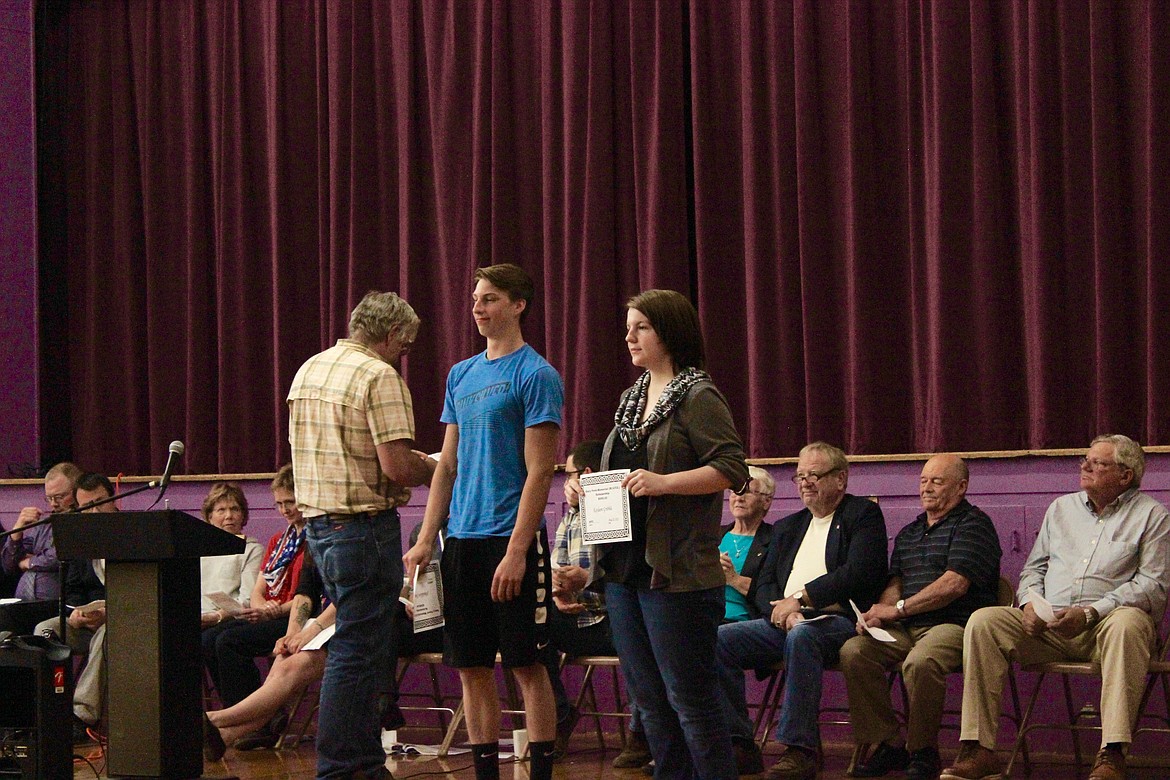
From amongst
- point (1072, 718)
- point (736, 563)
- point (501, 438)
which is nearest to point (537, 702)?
point (501, 438)

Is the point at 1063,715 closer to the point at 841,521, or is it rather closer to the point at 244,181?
the point at 841,521

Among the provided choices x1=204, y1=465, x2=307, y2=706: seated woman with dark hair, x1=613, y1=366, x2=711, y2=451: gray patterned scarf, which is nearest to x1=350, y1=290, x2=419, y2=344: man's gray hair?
x1=613, y1=366, x2=711, y2=451: gray patterned scarf

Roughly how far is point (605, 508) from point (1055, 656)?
2.25 meters

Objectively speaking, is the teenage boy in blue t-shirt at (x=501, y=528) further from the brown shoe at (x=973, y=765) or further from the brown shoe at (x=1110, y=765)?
the brown shoe at (x=1110, y=765)

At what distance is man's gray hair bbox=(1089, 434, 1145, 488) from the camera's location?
5.16 meters

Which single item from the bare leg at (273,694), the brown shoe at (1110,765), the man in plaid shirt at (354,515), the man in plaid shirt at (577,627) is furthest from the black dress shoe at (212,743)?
the brown shoe at (1110,765)

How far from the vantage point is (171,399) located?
8.10m

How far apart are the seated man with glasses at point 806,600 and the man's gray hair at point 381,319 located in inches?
71.2

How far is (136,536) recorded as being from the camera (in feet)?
13.8

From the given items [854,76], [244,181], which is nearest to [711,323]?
[854,76]

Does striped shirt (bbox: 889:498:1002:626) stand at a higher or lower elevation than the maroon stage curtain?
lower

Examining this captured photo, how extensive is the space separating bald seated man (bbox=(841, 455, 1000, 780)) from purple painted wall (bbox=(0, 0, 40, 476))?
5355 millimetres

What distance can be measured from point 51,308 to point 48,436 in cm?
76

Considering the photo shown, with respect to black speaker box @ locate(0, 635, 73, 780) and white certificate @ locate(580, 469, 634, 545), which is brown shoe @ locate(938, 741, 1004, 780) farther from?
black speaker box @ locate(0, 635, 73, 780)
